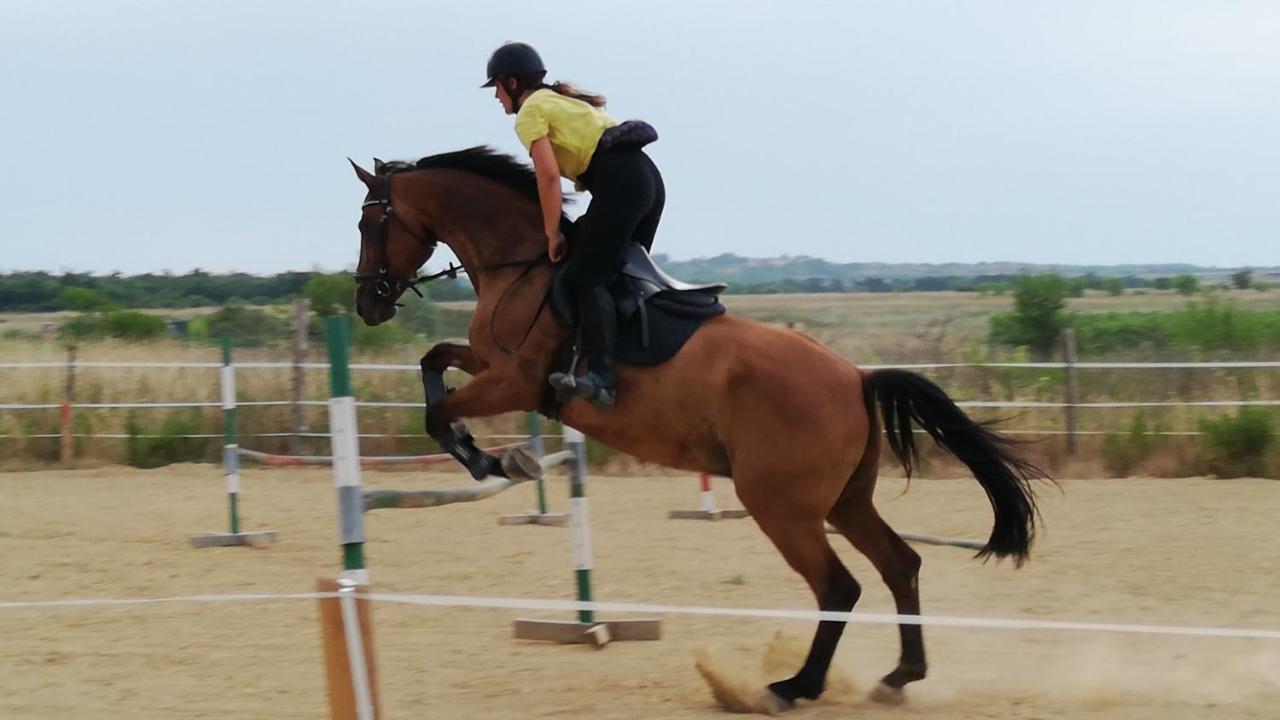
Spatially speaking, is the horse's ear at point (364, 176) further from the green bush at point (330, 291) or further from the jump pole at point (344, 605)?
the green bush at point (330, 291)

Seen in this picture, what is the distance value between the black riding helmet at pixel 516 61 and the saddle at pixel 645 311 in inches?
31.2

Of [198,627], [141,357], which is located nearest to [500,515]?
[198,627]

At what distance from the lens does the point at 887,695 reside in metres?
5.32

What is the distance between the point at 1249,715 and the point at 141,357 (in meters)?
16.6

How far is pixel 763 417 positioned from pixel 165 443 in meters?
11.2

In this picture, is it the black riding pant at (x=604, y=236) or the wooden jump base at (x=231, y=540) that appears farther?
the wooden jump base at (x=231, y=540)

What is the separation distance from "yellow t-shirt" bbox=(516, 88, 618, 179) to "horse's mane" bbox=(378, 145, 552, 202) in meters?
0.40

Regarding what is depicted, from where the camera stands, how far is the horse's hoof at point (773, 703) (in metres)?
5.12

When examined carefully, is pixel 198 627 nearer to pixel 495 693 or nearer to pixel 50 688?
pixel 50 688

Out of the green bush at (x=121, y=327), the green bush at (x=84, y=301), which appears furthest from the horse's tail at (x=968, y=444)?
the green bush at (x=84, y=301)

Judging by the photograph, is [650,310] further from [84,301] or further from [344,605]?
[84,301]

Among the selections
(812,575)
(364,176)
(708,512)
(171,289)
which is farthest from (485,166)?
(171,289)

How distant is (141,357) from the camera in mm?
18969

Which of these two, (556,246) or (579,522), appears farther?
(579,522)
